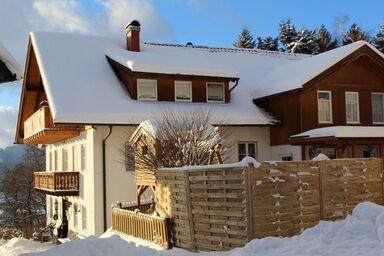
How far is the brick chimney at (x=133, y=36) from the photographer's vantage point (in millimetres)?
27031

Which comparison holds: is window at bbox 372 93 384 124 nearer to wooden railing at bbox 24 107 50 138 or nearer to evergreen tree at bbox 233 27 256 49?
wooden railing at bbox 24 107 50 138

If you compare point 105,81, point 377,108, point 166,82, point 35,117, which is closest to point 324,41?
point 377,108

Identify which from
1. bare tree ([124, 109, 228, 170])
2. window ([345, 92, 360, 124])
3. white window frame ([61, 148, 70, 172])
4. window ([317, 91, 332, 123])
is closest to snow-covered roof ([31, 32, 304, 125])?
window ([317, 91, 332, 123])

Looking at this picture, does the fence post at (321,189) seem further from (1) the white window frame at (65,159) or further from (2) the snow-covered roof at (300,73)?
(1) the white window frame at (65,159)

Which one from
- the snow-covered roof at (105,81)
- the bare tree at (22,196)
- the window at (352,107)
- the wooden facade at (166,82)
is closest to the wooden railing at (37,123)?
the snow-covered roof at (105,81)

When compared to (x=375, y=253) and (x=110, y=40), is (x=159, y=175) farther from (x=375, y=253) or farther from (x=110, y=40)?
(x=110, y=40)

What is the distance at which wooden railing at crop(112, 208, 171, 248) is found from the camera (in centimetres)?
1341

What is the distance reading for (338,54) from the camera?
24.2 meters

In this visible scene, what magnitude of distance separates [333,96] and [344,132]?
12.3 ft

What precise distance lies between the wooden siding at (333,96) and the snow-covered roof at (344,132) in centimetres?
88

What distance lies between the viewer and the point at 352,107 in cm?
2509

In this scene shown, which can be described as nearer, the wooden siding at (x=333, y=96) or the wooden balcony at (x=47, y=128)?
the wooden balcony at (x=47, y=128)

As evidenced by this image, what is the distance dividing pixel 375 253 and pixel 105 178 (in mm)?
14321

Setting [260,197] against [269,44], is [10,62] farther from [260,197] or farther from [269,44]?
[269,44]
